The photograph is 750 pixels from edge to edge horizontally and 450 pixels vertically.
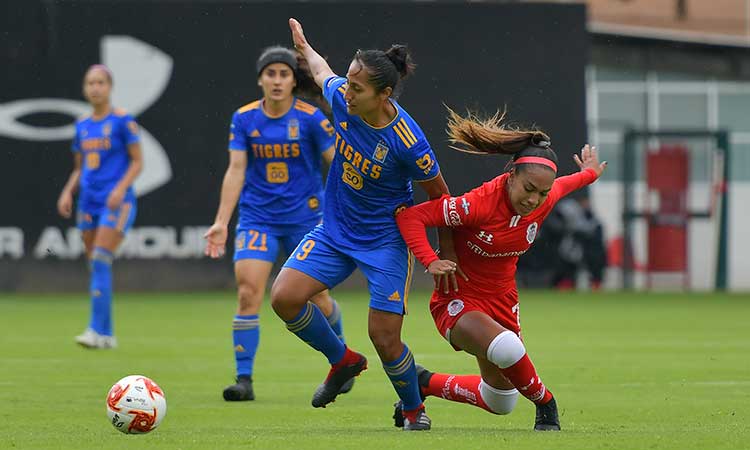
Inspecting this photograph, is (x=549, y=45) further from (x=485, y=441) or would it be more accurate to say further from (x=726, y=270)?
(x=485, y=441)

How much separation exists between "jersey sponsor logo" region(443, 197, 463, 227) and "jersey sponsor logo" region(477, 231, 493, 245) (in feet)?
0.51

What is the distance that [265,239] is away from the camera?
31.0ft

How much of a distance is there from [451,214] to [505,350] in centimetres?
72

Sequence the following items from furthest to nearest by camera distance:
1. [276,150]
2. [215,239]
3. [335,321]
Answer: [276,150] < [335,321] < [215,239]

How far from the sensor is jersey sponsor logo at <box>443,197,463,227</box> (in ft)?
23.3

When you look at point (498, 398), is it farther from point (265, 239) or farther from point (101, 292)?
point (101, 292)

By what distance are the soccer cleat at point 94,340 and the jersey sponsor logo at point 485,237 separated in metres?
5.78

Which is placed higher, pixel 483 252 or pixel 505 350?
pixel 483 252

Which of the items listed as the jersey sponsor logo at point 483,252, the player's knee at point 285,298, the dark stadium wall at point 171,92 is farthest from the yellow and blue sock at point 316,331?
the dark stadium wall at point 171,92

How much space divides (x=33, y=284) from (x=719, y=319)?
954 centimetres

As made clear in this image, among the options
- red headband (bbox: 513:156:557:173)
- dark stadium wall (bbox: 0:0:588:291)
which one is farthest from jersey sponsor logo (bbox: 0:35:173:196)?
red headband (bbox: 513:156:557:173)

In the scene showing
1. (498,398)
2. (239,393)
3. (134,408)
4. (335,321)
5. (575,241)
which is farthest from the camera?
(575,241)

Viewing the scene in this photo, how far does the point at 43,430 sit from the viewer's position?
7121 mm

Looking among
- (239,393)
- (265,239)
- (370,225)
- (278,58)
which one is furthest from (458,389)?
(278,58)
